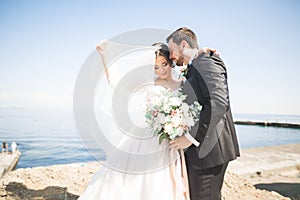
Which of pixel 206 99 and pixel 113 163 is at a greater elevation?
pixel 206 99

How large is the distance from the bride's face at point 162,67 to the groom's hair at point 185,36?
0.26m

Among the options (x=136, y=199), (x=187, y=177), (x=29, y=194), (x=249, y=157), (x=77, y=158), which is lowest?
(x=77, y=158)

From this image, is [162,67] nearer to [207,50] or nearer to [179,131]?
[207,50]

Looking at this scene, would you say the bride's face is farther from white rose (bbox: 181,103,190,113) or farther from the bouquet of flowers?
white rose (bbox: 181,103,190,113)

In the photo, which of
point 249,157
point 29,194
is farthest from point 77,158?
point 29,194

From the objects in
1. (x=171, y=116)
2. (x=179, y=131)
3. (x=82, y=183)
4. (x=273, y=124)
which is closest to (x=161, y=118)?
(x=171, y=116)

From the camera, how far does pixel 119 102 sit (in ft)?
8.87

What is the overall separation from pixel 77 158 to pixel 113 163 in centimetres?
2402

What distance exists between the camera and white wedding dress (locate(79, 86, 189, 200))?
7.67 feet

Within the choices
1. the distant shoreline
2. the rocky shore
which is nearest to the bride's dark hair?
the rocky shore

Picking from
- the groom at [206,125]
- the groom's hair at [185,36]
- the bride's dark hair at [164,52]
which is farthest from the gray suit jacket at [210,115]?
the bride's dark hair at [164,52]

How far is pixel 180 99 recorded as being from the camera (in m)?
2.37

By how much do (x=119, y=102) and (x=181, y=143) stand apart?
804 mm

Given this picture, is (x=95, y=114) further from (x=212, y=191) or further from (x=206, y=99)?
(x=212, y=191)
